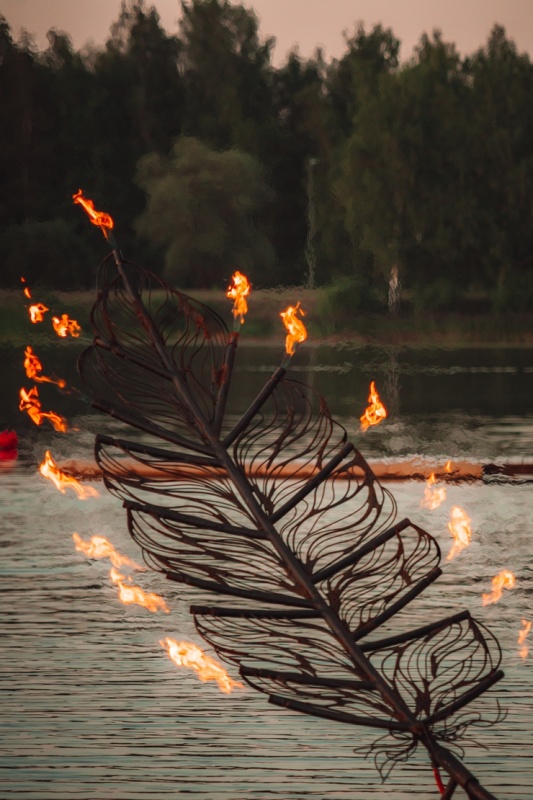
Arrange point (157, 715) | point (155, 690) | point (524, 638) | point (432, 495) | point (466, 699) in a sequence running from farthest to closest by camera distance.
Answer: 1. point (432, 495)
2. point (524, 638)
3. point (155, 690)
4. point (157, 715)
5. point (466, 699)

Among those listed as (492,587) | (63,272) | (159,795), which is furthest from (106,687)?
(63,272)

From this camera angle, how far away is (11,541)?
7.35 metres

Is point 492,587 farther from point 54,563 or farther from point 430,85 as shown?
point 430,85

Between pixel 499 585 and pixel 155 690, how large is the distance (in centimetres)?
215

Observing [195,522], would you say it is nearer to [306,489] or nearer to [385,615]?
[306,489]

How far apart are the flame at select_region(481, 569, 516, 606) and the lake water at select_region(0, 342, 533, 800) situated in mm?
39

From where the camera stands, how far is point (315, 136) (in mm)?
33375

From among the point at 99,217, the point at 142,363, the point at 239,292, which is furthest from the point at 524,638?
the point at 142,363

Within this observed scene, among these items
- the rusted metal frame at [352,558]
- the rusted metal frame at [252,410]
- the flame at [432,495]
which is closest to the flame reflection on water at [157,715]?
the rusted metal frame at [352,558]

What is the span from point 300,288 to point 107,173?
277 inches

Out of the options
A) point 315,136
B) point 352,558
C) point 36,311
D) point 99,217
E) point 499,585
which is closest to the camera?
point 352,558

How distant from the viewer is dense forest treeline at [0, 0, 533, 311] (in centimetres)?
3256

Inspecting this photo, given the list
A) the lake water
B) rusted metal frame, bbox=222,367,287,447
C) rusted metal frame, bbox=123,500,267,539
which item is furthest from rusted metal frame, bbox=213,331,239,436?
the lake water

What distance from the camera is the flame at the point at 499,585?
5.93m
